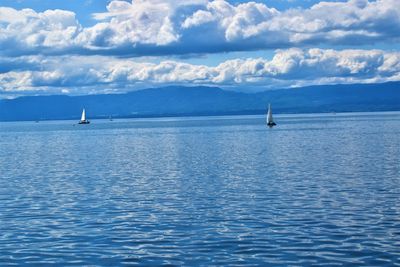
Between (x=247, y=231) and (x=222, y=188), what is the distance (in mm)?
18653

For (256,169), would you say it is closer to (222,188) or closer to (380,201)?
(222,188)

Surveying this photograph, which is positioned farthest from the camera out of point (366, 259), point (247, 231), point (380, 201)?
point (380, 201)

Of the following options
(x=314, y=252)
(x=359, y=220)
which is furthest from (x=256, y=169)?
(x=314, y=252)

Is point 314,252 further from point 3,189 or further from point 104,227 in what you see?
point 3,189

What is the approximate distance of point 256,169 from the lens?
6894cm

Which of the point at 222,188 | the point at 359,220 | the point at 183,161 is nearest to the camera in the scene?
the point at 359,220

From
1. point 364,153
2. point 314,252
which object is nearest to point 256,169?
point 364,153

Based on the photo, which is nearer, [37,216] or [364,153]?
[37,216]

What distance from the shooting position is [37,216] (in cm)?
4025

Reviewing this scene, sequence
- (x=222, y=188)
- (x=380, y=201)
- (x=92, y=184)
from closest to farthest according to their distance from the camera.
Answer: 1. (x=380, y=201)
2. (x=222, y=188)
3. (x=92, y=184)

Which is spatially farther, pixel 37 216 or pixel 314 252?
pixel 37 216

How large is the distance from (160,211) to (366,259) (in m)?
16.9

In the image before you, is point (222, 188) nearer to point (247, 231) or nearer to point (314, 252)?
point (247, 231)

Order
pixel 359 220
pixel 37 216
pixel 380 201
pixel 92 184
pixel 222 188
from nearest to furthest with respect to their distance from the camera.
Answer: pixel 359 220 → pixel 37 216 → pixel 380 201 → pixel 222 188 → pixel 92 184
